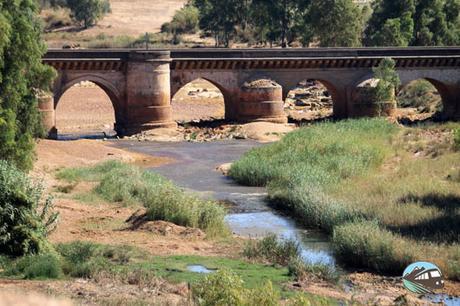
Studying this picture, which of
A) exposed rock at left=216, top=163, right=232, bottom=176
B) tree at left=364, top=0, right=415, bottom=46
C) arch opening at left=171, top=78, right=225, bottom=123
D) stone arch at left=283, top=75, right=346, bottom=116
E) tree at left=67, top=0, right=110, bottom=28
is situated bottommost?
exposed rock at left=216, top=163, right=232, bottom=176

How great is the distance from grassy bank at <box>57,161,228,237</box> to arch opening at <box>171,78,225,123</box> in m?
20.8

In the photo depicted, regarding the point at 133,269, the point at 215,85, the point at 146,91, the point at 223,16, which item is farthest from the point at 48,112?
the point at 223,16

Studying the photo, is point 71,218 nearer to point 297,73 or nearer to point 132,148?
point 132,148

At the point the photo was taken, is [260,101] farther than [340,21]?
No

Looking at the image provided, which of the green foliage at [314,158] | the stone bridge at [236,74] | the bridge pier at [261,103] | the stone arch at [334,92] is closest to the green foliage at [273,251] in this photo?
the green foliage at [314,158]

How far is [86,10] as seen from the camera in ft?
312

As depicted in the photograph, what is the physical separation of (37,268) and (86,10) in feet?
249

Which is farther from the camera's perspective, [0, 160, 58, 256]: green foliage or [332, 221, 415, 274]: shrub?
[332, 221, 415, 274]: shrub

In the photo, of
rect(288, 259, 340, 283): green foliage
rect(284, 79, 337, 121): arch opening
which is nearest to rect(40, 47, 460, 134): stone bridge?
rect(284, 79, 337, 121): arch opening

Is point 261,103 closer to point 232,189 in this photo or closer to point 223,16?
point 232,189

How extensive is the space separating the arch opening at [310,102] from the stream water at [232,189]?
359 inches

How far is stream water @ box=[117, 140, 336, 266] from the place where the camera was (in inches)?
1112

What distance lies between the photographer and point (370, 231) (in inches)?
1013

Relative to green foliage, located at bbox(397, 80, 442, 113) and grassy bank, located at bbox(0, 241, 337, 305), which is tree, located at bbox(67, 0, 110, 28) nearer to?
green foliage, located at bbox(397, 80, 442, 113)
